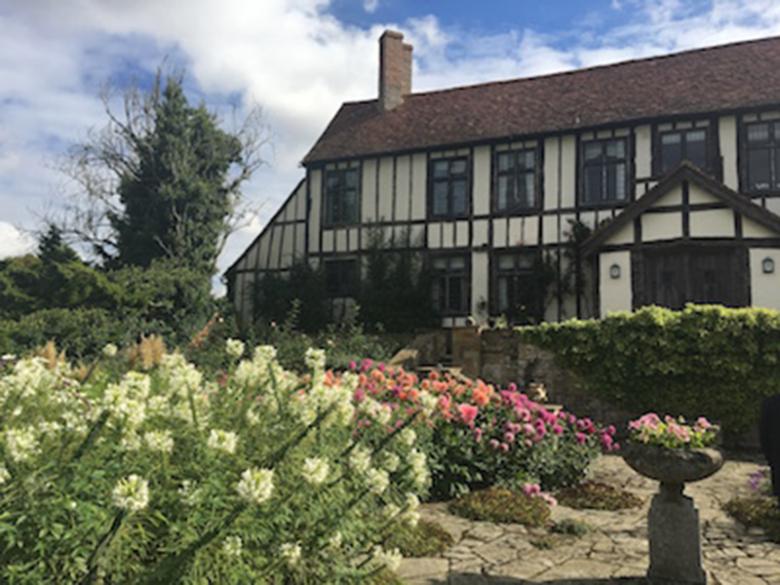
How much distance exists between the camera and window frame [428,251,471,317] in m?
16.3

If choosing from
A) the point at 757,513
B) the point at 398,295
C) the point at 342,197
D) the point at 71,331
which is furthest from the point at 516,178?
the point at 757,513

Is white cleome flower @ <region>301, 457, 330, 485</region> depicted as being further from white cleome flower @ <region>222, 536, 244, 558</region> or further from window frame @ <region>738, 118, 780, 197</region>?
window frame @ <region>738, 118, 780, 197</region>

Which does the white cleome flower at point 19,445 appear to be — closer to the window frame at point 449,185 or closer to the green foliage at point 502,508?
the green foliage at point 502,508

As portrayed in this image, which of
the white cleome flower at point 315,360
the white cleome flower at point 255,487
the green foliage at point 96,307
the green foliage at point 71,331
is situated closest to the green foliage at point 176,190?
the green foliage at point 96,307

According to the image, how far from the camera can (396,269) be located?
16719 millimetres

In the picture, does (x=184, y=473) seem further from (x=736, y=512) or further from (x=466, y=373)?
(x=466, y=373)

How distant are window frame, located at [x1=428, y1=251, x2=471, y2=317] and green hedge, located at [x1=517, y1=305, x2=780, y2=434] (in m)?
5.85

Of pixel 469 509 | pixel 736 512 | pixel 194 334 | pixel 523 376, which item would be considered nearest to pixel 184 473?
pixel 469 509

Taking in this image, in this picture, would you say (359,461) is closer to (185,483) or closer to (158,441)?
(185,483)

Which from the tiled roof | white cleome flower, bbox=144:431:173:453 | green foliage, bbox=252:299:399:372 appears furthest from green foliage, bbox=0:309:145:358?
white cleome flower, bbox=144:431:173:453

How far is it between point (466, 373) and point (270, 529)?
9.48 metres

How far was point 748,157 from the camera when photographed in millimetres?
13977

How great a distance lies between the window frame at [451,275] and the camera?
1633 centimetres

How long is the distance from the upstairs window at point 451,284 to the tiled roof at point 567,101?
2850 millimetres
